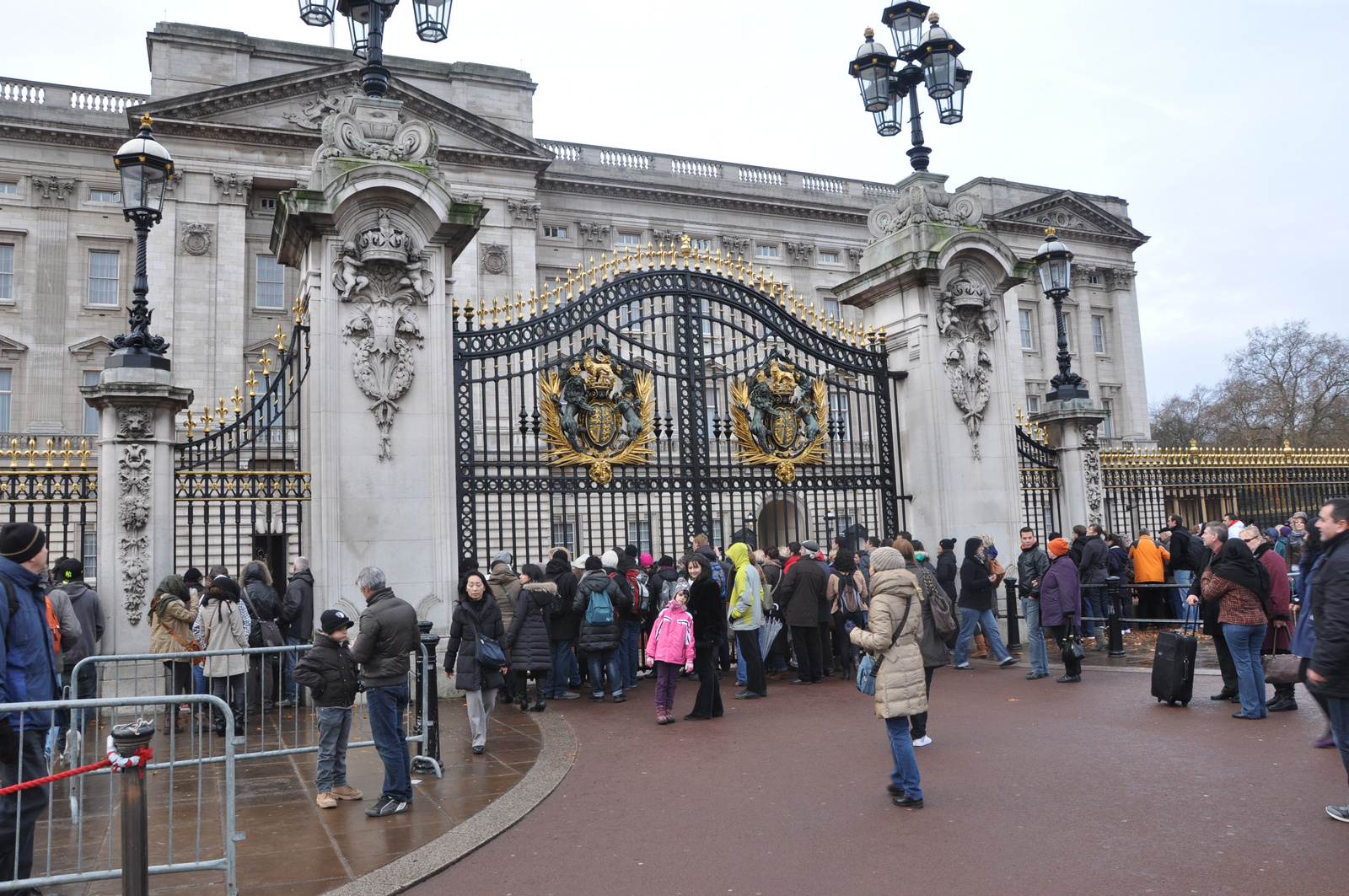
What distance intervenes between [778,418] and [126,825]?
34.3 ft

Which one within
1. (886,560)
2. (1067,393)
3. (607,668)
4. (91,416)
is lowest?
(607,668)

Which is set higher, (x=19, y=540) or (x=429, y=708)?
(x=19, y=540)

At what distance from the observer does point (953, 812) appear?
20.8 feet

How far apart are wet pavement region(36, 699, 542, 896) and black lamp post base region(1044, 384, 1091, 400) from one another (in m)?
10.7

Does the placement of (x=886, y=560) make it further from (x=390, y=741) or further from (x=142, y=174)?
(x=142, y=174)

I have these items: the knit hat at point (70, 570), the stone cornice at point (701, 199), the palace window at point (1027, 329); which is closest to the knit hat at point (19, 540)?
the knit hat at point (70, 570)

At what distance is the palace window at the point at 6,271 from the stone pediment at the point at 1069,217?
40128 millimetres

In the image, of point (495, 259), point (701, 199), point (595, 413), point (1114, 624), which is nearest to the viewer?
point (595, 413)

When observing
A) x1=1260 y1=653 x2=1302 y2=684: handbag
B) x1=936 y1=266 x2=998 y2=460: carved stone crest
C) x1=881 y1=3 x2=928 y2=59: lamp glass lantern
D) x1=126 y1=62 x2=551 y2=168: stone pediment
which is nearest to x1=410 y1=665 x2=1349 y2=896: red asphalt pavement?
x1=1260 y1=653 x2=1302 y2=684: handbag

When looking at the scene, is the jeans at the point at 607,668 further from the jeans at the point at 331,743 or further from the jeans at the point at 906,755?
the jeans at the point at 906,755

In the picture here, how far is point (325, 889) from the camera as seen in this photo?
5.29 m

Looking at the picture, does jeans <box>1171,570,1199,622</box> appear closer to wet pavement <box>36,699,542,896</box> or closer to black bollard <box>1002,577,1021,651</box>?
black bollard <box>1002,577,1021,651</box>

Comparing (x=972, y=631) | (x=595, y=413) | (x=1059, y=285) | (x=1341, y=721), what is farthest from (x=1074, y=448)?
(x=1341, y=721)

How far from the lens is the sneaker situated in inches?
262
